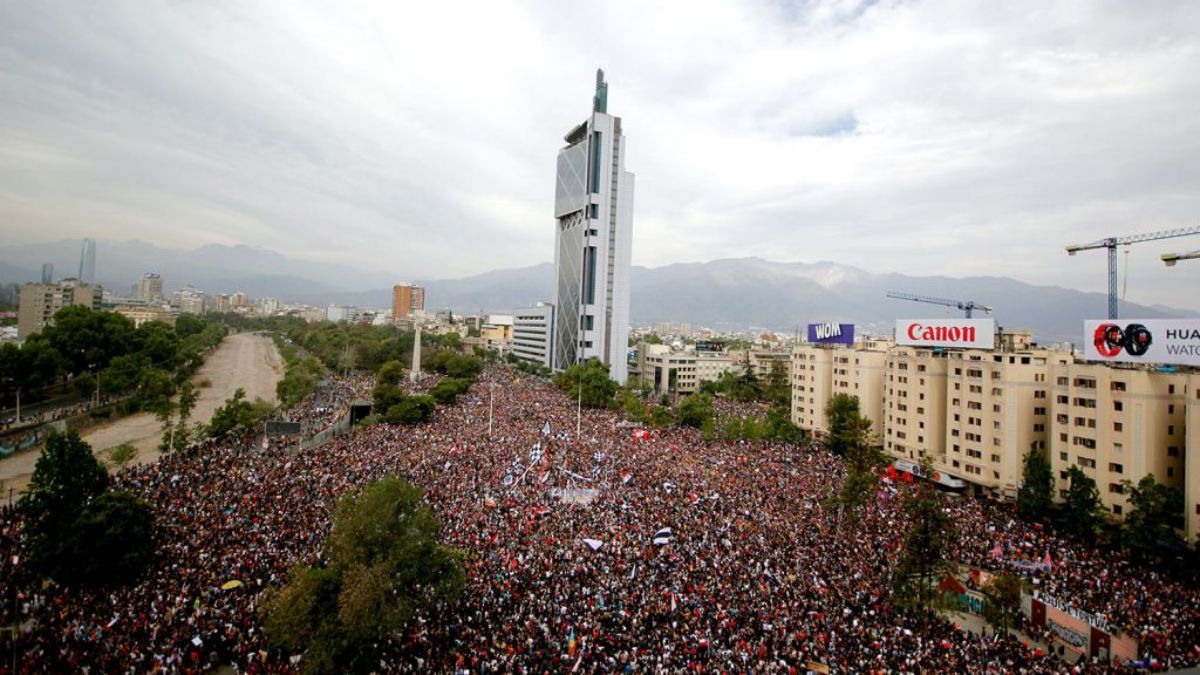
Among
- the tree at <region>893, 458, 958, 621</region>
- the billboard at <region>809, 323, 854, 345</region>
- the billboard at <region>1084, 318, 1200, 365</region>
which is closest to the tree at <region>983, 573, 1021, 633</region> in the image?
the tree at <region>893, 458, 958, 621</region>

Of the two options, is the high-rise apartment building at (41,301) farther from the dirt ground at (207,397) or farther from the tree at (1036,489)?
the tree at (1036,489)

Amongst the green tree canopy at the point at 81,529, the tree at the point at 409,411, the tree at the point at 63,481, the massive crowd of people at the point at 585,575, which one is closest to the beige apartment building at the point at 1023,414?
the massive crowd of people at the point at 585,575

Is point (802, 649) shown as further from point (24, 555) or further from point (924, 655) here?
point (24, 555)

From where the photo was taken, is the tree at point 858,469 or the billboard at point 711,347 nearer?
the tree at point 858,469

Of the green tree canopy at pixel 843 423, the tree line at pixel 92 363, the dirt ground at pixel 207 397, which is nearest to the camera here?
the dirt ground at pixel 207 397

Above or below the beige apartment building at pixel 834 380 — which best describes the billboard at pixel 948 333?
above

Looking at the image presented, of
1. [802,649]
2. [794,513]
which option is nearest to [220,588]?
[802,649]
